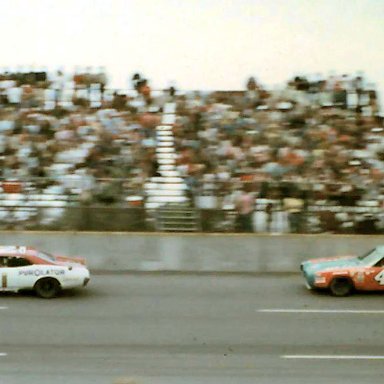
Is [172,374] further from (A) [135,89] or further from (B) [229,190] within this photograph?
(A) [135,89]

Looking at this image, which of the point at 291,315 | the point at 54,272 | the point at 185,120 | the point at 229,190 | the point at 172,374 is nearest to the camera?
the point at 172,374

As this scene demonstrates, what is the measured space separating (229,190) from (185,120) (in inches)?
100.0

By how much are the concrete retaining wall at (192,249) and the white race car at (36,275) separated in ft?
8.93

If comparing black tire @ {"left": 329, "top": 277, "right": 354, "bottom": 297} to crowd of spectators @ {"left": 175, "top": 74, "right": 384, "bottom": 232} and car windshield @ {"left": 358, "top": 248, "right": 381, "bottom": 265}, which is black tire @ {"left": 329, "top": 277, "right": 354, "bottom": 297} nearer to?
car windshield @ {"left": 358, "top": 248, "right": 381, "bottom": 265}

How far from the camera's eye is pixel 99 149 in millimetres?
17562

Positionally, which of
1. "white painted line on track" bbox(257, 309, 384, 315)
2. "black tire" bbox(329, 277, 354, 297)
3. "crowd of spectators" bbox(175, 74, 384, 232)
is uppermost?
"crowd of spectators" bbox(175, 74, 384, 232)

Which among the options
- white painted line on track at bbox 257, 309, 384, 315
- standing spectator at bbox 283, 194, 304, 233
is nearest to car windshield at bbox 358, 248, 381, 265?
white painted line on track at bbox 257, 309, 384, 315

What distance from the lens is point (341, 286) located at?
14773 mm

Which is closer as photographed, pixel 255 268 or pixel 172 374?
pixel 172 374

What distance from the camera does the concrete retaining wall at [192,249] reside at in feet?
56.1

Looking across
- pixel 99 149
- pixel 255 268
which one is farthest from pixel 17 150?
pixel 255 268

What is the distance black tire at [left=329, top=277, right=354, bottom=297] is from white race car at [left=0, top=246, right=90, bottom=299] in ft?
15.1

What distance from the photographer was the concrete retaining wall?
1709cm

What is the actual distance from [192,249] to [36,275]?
13.4ft
